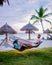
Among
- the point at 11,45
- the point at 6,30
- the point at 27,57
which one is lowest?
the point at 27,57

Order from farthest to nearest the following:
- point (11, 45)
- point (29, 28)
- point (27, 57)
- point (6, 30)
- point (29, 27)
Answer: point (29, 28) → point (29, 27) → point (6, 30) → point (11, 45) → point (27, 57)

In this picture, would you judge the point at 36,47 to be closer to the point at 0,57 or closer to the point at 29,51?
the point at 29,51

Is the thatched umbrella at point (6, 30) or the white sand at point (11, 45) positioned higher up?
the thatched umbrella at point (6, 30)

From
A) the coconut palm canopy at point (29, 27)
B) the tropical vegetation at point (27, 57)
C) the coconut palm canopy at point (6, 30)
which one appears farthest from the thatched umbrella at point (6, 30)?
the tropical vegetation at point (27, 57)

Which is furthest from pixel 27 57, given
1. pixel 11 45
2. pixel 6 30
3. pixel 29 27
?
pixel 29 27

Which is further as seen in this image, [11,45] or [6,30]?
[6,30]

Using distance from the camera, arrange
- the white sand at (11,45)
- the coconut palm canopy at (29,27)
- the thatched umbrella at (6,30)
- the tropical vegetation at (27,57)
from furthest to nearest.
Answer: the coconut palm canopy at (29,27)
the thatched umbrella at (6,30)
the white sand at (11,45)
the tropical vegetation at (27,57)

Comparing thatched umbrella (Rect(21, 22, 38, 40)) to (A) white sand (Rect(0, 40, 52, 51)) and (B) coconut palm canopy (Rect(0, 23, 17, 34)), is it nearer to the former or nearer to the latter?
(B) coconut palm canopy (Rect(0, 23, 17, 34))

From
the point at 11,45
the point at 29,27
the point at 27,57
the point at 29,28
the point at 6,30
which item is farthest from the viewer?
the point at 29,28

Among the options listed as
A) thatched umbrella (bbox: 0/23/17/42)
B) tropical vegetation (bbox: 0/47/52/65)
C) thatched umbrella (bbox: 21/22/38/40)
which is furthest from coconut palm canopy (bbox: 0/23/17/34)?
tropical vegetation (bbox: 0/47/52/65)

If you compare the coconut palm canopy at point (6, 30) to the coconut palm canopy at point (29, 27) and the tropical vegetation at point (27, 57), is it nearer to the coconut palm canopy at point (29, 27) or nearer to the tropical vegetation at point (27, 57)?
the coconut palm canopy at point (29, 27)

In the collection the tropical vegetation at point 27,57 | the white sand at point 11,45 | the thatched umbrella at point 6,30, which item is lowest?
the tropical vegetation at point 27,57

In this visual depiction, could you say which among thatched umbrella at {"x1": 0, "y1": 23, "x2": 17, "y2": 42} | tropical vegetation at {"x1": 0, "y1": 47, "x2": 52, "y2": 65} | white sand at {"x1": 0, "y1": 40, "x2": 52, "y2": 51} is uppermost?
thatched umbrella at {"x1": 0, "y1": 23, "x2": 17, "y2": 42}

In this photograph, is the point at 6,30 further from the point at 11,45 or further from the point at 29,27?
the point at 29,27
